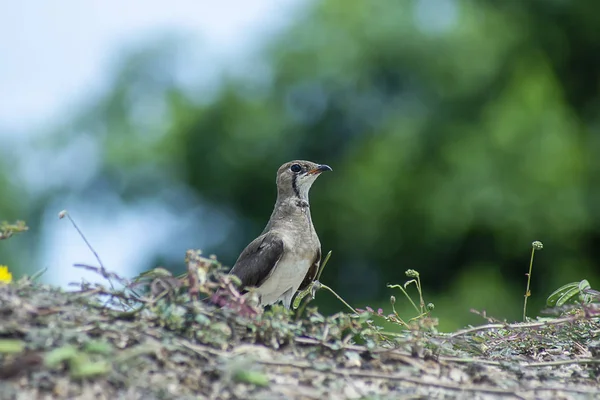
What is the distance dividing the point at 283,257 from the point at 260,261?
175 millimetres

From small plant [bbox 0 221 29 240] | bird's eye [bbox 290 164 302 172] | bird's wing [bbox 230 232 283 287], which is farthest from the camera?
bird's eye [bbox 290 164 302 172]

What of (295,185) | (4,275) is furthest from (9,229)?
(295,185)

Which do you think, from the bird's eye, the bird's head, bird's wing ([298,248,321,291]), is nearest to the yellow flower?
bird's wing ([298,248,321,291])

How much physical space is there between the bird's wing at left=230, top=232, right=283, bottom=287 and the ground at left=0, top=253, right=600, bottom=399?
2.59 meters

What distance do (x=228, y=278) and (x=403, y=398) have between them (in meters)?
0.95

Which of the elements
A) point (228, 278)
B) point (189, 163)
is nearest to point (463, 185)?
point (189, 163)

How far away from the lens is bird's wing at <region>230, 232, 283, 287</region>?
689cm

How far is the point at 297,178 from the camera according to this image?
25.3ft

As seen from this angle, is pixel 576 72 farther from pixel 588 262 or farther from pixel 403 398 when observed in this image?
pixel 403 398

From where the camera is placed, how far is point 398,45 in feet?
69.2

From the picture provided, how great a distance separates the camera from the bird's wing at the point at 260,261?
6895 millimetres

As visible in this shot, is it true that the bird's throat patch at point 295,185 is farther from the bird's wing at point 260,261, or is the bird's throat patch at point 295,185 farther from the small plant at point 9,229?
the small plant at point 9,229

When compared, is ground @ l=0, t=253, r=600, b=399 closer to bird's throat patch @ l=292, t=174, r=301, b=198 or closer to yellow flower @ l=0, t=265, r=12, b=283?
yellow flower @ l=0, t=265, r=12, b=283

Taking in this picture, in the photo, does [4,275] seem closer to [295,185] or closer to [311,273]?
[311,273]
